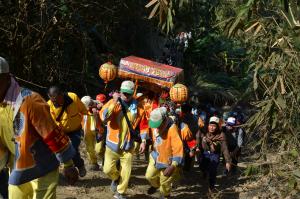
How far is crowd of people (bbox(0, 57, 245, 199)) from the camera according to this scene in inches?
164

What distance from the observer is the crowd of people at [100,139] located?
4160mm

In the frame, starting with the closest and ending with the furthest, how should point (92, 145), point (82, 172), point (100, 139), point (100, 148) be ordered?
point (82, 172) < point (100, 139) < point (100, 148) < point (92, 145)

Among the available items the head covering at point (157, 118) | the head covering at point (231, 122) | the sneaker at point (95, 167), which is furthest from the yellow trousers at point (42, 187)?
the head covering at point (231, 122)

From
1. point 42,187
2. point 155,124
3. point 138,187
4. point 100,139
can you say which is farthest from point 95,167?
point 42,187

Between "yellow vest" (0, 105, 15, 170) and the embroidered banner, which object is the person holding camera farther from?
"yellow vest" (0, 105, 15, 170)

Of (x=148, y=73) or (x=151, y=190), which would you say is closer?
(x=151, y=190)

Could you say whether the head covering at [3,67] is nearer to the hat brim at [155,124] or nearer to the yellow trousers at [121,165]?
the hat brim at [155,124]

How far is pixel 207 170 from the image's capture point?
8.95 meters

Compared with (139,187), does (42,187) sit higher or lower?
higher

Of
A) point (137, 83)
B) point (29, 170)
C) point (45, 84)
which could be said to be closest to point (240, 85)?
point (45, 84)

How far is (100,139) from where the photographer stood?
9203 mm

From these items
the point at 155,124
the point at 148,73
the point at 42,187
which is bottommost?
the point at 42,187

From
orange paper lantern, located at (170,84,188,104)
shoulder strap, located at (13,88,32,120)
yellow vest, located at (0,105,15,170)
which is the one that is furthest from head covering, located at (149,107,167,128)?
shoulder strap, located at (13,88,32,120)

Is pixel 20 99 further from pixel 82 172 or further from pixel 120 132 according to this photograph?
pixel 82 172
